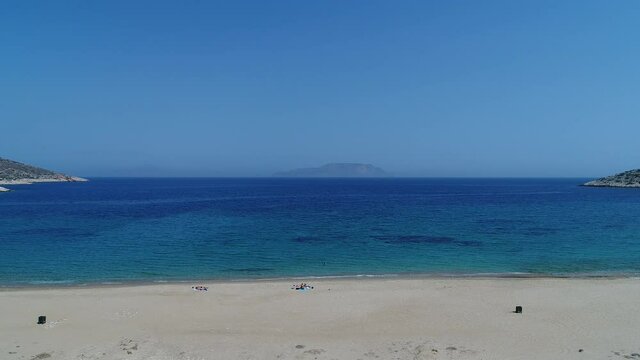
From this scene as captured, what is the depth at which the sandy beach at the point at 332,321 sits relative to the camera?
1700cm

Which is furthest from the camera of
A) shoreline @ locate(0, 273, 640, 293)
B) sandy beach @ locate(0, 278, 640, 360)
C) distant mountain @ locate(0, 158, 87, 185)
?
distant mountain @ locate(0, 158, 87, 185)

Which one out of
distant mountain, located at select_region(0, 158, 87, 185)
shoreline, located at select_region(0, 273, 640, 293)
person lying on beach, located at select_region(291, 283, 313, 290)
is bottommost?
shoreline, located at select_region(0, 273, 640, 293)

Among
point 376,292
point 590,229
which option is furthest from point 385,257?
point 590,229

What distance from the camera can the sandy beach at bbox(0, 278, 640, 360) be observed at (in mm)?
17000

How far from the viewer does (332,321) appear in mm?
20875

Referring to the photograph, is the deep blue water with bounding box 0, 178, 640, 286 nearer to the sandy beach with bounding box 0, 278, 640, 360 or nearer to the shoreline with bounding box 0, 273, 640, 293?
the shoreline with bounding box 0, 273, 640, 293

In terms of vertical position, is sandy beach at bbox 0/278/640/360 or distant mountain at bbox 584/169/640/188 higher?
distant mountain at bbox 584/169/640/188

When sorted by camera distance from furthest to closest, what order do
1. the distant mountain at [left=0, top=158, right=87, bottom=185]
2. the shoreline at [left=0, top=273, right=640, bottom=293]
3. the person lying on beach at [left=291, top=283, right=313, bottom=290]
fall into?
the distant mountain at [left=0, top=158, right=87, bottom=185] < the shoreline at [left=0, top=273, right=640, bottom=293] < the person lying on beach at [left=291, top=283, right=313, bottom=290]

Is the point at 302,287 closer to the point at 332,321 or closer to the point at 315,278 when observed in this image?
the point at 315,278

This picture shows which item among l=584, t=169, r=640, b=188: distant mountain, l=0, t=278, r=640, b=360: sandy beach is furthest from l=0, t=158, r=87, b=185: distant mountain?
l=584, t=169, r=640, b=188: distant mountain

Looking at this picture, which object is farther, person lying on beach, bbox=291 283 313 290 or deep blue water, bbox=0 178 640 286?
deep blue water, bbox=0 178 640 286

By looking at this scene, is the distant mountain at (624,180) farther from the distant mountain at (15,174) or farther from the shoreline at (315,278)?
the distant mountain at (15,174)

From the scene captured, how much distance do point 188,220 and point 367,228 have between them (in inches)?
1011

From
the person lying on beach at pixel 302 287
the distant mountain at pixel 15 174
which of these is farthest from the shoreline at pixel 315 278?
the distant mountain at pixel 15 174
